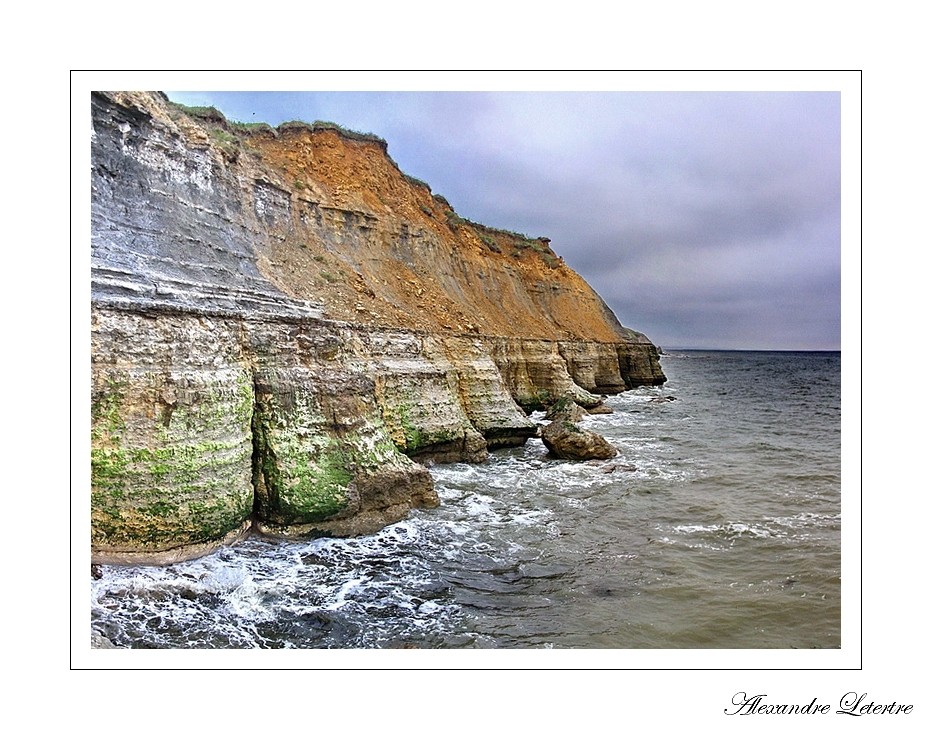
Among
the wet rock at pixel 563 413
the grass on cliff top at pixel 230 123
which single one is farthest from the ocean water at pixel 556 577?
the grass on cliff top at pixel 230 123

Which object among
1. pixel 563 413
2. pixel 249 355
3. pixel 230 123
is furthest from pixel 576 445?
pixel 230 123

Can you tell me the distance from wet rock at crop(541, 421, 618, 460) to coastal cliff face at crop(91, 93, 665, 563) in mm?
870

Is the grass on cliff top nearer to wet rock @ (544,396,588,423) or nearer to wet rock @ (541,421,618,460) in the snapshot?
wet rock @ (541,421,618,460)

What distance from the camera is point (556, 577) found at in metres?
4.17

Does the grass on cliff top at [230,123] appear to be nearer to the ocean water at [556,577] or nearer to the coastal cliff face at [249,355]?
the coastal cliff face at [249,355]

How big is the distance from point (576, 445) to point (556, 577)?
171 inches

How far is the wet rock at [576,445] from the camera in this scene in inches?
325

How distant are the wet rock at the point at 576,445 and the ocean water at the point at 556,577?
2073 mm

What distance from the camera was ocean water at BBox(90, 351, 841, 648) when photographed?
3.38m

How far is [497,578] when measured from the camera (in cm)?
416
